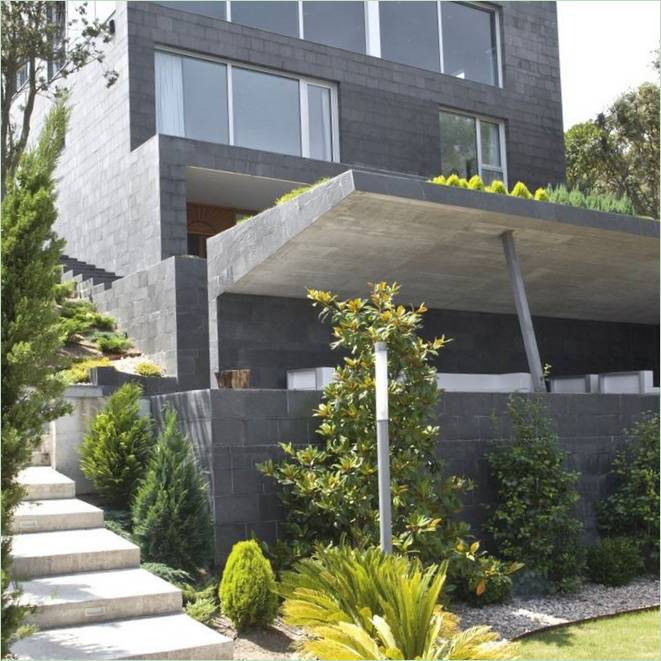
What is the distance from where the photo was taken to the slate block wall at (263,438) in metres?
8.43

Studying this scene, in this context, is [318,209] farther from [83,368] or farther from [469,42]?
[469,42]

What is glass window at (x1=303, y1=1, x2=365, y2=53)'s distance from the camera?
18.4 m

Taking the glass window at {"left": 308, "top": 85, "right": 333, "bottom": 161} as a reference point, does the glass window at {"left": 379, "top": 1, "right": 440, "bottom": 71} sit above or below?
above

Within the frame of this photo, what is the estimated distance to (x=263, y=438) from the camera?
8727mm

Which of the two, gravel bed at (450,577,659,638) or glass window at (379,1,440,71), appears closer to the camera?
gravel bed at (450,577,659,638)

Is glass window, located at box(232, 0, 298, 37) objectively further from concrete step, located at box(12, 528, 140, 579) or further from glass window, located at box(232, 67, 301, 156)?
concrete step, located at box(12, 528, 140, 579)

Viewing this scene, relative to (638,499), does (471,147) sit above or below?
above

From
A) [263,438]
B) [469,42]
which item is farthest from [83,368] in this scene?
[469,42]

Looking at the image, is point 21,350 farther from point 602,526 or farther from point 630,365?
point 630,365

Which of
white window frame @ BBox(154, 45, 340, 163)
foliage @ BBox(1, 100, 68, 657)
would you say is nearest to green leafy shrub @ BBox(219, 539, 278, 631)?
foliage @ BBox(1, 100, 68, 657)

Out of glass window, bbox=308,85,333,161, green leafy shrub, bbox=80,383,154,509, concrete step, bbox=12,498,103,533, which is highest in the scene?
glass window, bbox=308,85,333,161

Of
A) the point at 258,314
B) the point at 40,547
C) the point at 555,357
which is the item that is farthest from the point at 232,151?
the point at 40,547

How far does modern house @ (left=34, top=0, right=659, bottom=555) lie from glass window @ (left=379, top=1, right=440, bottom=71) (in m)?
0.04

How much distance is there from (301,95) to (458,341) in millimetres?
6206
